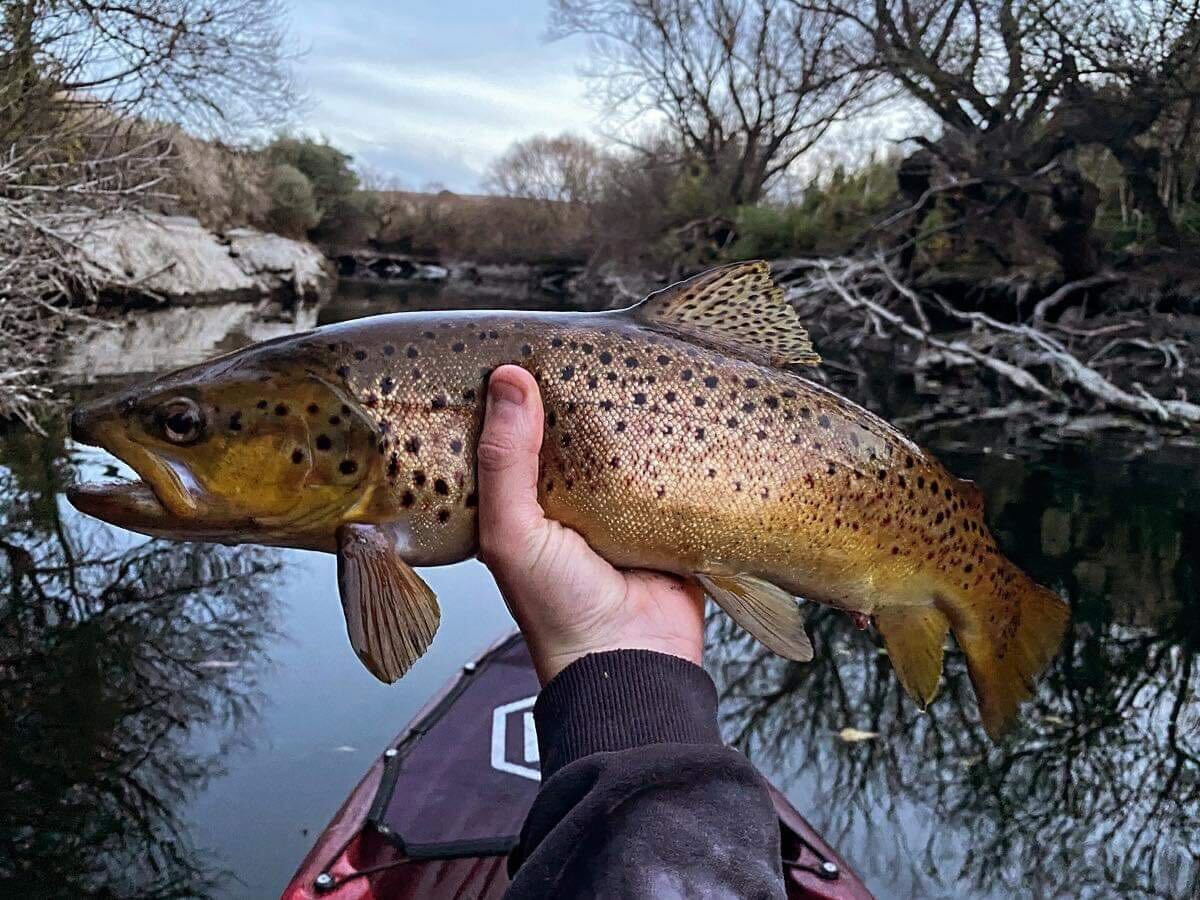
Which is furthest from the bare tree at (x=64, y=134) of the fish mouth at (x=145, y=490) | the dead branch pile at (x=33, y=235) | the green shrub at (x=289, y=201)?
the green shrub at (x=289, y=201)

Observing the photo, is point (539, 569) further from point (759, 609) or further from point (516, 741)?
point (516, 741)

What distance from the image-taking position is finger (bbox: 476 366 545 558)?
207cm

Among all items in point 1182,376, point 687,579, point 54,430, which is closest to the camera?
point 687,579

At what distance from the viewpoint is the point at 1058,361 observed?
595 inches

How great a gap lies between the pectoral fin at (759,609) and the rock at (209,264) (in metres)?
24.6

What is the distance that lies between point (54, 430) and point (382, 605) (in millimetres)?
11665

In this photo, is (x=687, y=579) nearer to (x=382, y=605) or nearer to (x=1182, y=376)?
(x=382, y=605)

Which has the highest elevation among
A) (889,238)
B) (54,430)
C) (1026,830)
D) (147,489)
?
(889,238)

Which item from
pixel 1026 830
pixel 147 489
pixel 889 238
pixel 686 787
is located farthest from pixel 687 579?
pixel 889 238

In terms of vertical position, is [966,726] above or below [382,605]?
below

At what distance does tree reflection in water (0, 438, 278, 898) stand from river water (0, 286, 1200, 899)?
17mm

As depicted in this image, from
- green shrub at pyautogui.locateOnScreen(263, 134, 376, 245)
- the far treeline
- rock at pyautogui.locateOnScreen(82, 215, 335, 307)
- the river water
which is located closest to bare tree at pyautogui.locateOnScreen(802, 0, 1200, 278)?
the far treeline

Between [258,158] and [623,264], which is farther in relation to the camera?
[258,158]

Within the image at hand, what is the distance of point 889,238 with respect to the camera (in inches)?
883
